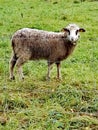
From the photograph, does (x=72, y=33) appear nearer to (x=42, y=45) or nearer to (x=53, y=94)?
(x=42, y=45)

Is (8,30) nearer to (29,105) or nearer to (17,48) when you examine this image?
(17,48)

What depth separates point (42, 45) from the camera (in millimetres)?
9273

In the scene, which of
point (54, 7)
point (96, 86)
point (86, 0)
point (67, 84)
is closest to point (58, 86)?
point (67, 84)

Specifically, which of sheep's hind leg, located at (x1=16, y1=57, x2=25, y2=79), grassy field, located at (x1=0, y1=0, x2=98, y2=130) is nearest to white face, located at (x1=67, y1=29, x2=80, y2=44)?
→ grassy field, located at (x1=0, y1=0, x2=98, y2=130)

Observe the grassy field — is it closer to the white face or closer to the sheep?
the sheep

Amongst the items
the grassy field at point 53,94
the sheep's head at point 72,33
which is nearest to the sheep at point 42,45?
the sheep's head at point 72,33

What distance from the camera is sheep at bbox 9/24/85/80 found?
910 centimetres

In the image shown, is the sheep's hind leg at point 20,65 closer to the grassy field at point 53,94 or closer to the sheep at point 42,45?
the sheep at point 42,45

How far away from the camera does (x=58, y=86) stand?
8.45 meters

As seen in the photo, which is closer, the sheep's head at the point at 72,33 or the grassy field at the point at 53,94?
the grassy field at the point at 53,94

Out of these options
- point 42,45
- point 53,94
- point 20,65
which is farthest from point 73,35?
point 53,94

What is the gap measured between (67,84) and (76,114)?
58.2 inches

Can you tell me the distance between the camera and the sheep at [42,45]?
29.9 feet

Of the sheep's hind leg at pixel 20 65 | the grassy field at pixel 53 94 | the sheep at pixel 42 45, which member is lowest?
the grassy field at pixel 53 94
